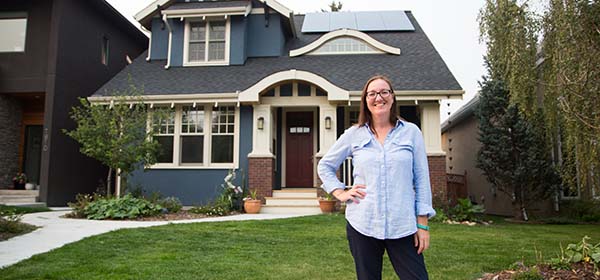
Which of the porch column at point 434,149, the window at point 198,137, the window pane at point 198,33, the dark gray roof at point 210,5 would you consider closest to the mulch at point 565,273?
the porch column at point 434,149

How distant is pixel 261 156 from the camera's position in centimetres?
955

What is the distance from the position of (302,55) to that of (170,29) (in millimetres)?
3792

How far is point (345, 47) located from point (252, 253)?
8.27 meters

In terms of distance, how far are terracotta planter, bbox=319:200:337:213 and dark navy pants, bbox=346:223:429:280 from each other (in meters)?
6.97

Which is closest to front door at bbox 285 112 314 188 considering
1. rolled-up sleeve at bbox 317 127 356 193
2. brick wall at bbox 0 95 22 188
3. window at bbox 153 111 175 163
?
window at bbox 153 111 175 163

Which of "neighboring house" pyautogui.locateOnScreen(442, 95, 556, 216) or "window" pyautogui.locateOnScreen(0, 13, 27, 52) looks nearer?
"neighboring house" pyautogui.locateOnScreen(442, 95, 556, 216)

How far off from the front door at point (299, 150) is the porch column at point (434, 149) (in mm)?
2976

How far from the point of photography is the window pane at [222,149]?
10211 millimetres

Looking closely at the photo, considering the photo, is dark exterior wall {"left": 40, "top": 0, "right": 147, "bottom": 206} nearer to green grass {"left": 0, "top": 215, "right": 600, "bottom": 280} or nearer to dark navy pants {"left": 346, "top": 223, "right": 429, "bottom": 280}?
green grass {"left": 0, "top": 215, "right": 600, "bottom": 280}

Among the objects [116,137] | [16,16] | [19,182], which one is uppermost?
[16,16]

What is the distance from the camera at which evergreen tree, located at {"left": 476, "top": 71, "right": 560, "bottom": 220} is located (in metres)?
8.52

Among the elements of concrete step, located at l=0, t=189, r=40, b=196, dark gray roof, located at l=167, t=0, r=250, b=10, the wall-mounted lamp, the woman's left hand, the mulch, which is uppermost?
dark gray roof, located at l=167, t=0, r=250, b=10

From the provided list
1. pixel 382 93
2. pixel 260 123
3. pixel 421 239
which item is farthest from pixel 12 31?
pixel 421 239

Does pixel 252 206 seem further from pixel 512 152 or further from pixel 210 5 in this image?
pixel 210 5
